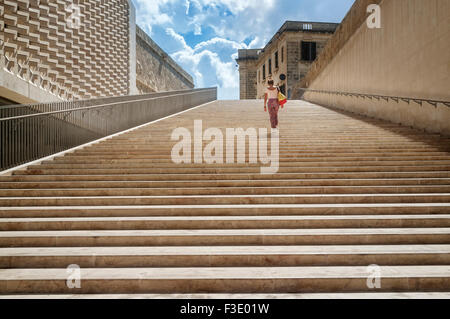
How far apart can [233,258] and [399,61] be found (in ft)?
25.0

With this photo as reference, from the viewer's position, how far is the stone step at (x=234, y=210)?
12.4ft

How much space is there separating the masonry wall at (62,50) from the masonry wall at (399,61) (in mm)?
9449

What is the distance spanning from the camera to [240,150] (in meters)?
6.23

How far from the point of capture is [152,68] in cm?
2075

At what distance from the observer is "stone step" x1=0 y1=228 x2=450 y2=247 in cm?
322

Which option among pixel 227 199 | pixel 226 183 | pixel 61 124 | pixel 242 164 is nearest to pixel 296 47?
pixel 61 124

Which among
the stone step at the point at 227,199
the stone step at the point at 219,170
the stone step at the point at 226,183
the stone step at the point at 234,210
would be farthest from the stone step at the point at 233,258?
the stone step at the point at 219,170

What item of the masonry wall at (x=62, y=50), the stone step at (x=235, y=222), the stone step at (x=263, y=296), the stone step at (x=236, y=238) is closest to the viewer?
the stone step at (x=263, y=296)

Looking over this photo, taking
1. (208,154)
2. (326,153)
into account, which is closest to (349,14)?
(326,153)

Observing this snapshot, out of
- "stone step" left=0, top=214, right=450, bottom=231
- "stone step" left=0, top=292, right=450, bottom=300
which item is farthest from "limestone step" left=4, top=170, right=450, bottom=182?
"stone step" left=0, top=292, right=450, bottom=300

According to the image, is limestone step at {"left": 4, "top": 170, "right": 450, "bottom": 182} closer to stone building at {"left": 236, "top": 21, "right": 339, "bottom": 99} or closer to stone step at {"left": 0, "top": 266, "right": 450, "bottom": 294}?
stone step at {"left": 0, "top": 266, "right": 450, "bottom": 294}

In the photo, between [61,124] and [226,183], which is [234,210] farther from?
[61,124]

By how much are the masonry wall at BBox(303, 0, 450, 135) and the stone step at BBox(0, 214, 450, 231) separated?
3977mm

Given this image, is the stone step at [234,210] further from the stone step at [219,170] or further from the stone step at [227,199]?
the stone step at [219,170]
